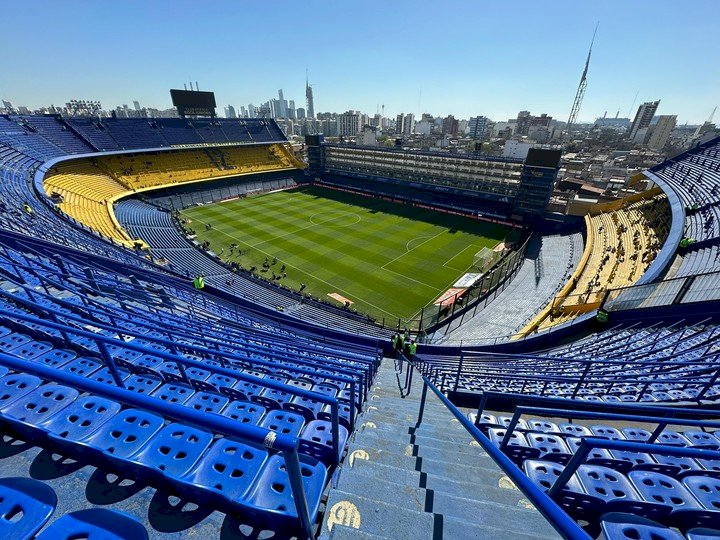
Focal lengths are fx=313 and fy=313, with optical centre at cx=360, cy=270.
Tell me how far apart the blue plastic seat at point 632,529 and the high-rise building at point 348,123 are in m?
203

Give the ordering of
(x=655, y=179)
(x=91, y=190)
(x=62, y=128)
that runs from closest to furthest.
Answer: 1. (x=655, y=179)
2. (x=91, y=190)
3. (x=62, y=128)

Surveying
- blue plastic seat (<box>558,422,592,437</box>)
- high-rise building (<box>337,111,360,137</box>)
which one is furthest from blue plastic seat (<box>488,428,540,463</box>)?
high-rise building (<box>337,111,360,137</box>)

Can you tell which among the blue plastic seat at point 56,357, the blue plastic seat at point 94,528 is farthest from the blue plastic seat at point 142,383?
the blue plastic seat at point 94,528

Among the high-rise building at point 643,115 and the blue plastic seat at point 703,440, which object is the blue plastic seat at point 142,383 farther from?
the high-rise building at point 643,115

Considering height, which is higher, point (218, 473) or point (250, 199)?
point (218, 473)

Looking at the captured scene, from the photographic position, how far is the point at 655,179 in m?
36.7

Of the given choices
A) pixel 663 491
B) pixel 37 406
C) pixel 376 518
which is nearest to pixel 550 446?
pixel 663 491

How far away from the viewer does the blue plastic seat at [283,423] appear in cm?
445

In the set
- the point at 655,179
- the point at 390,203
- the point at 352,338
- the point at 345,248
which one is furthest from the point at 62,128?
the point at 655,179

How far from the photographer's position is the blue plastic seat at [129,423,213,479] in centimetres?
281

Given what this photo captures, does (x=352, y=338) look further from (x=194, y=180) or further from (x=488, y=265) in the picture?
(x=194, y=180)

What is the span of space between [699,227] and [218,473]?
3191 centimetres

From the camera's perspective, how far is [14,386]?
12.8ft

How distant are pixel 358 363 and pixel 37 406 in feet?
25.1
